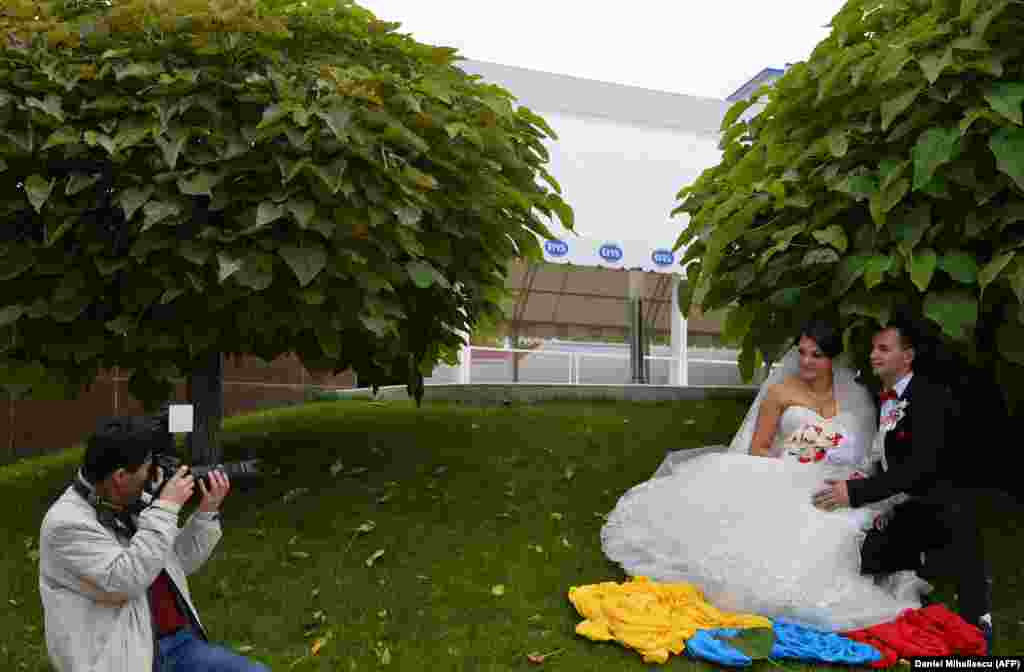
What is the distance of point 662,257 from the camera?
35.3 ft

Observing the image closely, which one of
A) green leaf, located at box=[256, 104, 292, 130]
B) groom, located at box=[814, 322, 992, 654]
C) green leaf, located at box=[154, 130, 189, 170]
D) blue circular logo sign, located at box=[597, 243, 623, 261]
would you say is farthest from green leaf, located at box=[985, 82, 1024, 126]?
blue circular logo sign, located at box=[597, 243, 623, 261]

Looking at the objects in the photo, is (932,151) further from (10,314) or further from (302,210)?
(10,314)

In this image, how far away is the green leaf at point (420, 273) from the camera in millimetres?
5055

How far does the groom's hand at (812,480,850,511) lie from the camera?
13.9 ft

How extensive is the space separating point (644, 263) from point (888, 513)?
6.72 meters

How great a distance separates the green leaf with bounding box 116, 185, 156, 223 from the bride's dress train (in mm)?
3136

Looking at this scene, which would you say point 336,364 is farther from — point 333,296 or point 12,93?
point 12,93

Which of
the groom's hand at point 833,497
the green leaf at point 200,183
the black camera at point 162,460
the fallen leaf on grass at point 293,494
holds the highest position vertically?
the green leaf at point 200,183

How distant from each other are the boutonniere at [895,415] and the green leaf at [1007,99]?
4.66 ft

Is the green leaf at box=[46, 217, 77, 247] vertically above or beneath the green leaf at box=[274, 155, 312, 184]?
beneath

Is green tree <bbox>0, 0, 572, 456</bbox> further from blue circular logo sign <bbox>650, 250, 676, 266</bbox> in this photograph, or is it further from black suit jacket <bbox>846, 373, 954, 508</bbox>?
blue circular logo sign <bbox>650, 250, 676, 266</bbox>

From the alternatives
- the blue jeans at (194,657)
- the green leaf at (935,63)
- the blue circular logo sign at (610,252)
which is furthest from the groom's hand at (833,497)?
the blue circular logo sign at (610,252)

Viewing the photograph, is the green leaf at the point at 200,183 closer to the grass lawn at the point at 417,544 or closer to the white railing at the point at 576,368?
the grass lawn at the point at 417,544

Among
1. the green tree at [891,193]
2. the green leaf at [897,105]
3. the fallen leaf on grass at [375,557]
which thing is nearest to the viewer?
the green tree at [891,193]
